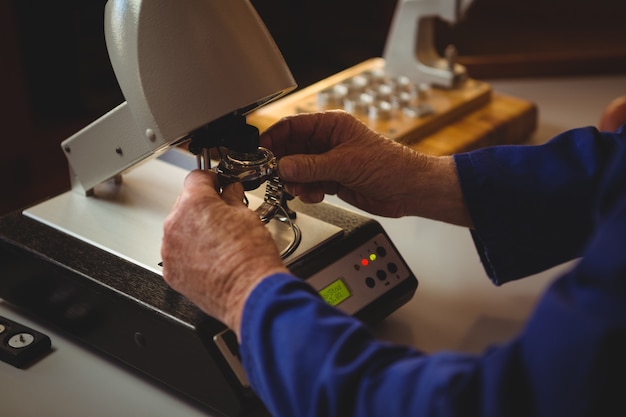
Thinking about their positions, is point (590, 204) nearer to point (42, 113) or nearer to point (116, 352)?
point (116, 352)

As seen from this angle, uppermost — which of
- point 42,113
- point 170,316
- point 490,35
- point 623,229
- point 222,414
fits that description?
point 623,229

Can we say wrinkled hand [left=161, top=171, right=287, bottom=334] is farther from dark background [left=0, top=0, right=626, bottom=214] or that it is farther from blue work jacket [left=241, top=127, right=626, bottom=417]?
dark background [left=0, top=0, right=626, bottom=214]

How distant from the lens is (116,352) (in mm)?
1015

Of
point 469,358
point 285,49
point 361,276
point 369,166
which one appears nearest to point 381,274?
point 361,276

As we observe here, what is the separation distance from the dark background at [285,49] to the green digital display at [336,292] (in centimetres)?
118

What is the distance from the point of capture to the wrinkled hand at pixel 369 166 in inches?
43.1

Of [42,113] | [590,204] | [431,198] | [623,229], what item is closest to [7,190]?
[42,113]

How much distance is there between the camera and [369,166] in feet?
3.60

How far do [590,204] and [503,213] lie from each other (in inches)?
4.4

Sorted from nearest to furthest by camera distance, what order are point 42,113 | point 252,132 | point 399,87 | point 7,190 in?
point 252,132 → point 399,87 → point 7,190 → point 42,113

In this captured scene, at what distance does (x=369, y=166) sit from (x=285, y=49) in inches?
121

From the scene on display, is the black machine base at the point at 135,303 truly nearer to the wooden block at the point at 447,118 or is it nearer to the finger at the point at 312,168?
the finger at the point at 312,168

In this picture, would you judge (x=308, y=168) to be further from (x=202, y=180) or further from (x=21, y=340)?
(x=21, y=340)

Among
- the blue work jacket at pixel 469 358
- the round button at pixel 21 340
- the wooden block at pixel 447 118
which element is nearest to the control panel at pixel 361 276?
the blue work jacket at pixel 469 358
